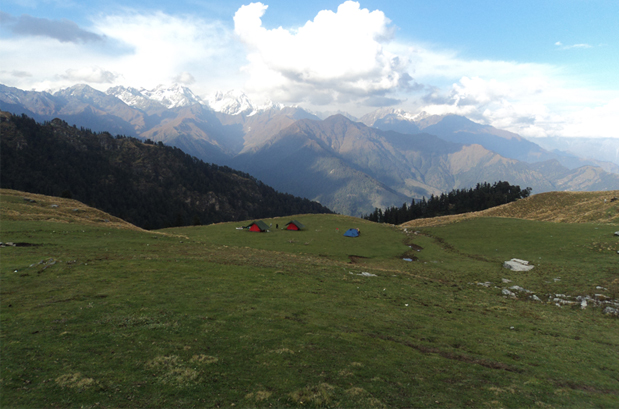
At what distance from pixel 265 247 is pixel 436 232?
126 feet

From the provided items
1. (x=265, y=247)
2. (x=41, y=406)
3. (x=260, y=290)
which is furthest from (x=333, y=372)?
(x=265, y=247)

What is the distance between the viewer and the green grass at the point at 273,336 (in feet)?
32.9

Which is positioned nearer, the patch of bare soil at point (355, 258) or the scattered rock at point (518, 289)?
the scattered rock at point (518, 289)

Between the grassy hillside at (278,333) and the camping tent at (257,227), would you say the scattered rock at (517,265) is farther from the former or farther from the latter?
the camping tent at (257,227)

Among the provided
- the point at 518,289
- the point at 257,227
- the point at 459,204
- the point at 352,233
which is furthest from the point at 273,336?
the point at 459,204

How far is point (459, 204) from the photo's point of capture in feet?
567

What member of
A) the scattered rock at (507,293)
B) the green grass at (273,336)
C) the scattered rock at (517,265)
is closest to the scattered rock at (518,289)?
the scattered rock at (507,293)

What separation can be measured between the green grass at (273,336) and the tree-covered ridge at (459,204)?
133 m

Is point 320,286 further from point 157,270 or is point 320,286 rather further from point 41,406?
point 41,406

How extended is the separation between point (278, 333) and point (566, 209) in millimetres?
81813

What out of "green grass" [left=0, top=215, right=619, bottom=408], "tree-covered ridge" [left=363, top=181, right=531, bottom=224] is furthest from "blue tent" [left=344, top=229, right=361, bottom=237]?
"tree-covered ridge" [left=363, top=181, right=531, bottom=224]

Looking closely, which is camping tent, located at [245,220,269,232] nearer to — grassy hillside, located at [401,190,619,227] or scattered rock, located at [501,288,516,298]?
grassy hillside, located at [401,190,619,227]

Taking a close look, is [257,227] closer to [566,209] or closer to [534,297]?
[534,297]

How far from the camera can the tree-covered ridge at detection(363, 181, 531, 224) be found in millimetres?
151875
